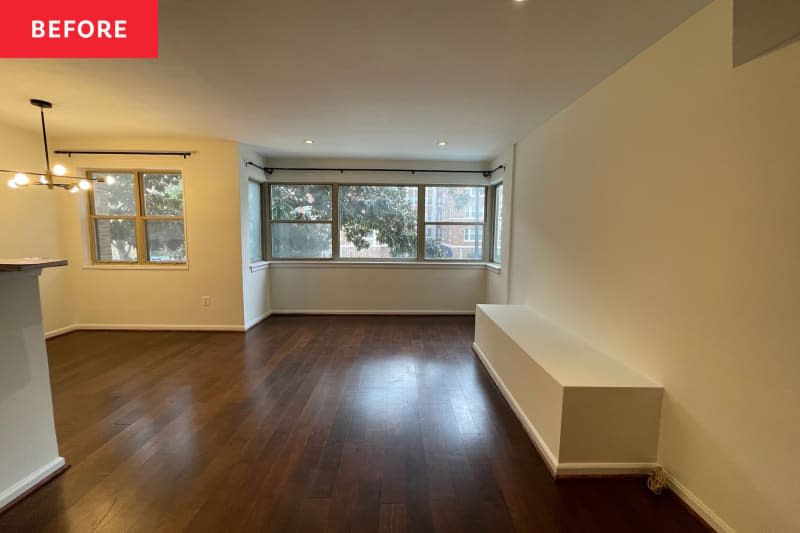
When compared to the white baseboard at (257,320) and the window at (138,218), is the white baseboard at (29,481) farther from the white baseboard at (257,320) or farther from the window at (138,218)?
the window at (138,218)

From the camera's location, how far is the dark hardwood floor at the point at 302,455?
1.52m

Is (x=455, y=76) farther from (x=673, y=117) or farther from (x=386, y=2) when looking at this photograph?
(x=673, y=117)

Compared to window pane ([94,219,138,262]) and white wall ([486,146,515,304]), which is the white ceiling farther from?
window pane ([94,219,138,262])

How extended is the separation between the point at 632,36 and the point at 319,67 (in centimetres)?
173

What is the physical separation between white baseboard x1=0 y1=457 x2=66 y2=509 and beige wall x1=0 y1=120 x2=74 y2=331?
3.03 metres

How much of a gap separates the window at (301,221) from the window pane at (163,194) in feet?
3.98

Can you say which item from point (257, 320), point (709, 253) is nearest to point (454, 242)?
point (257, 320)

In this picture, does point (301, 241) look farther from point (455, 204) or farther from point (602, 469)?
point (602, 469)

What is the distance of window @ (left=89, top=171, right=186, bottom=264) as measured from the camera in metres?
4.23

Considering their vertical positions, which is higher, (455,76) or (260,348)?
(455,76)

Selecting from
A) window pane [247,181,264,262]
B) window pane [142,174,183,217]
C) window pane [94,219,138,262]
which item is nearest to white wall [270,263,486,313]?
window pane [247,181,264,262]

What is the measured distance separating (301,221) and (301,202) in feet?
0.94

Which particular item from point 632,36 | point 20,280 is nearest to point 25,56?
point 20,280

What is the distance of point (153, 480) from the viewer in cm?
174
